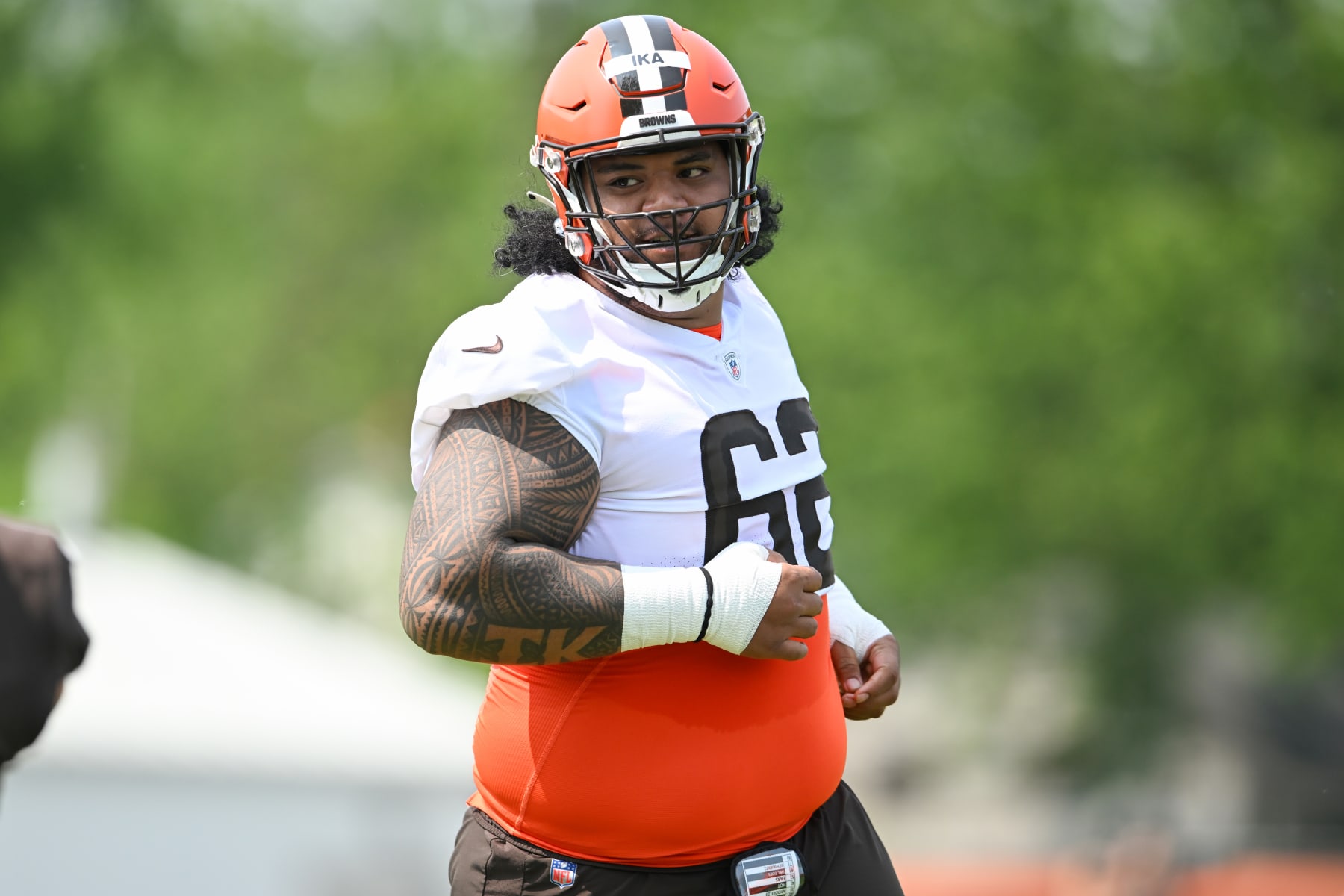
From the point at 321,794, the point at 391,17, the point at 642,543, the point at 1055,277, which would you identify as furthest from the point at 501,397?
the point at 391,17

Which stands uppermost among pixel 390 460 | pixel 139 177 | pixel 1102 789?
pixel 139 177

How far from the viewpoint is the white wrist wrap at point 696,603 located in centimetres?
236

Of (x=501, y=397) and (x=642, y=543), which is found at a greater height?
(x=501, y=397)

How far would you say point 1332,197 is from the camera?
44.0ft

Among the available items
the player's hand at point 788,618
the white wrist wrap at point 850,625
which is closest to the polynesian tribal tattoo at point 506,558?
the player's hand at point 788,618

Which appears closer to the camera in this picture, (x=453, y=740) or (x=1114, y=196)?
(x=453, y=740)

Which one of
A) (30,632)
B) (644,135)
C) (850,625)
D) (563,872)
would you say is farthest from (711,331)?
(30,632)

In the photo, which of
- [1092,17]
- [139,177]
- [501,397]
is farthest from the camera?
[139,177]

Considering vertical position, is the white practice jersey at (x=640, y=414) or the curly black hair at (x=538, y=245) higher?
the curly black hair at (x=538, y=245)

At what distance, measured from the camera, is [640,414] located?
249 centimetres

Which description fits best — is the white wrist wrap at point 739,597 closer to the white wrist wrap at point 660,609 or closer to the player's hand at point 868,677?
the white wrist wrap at point 660,609

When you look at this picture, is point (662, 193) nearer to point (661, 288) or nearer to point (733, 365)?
point (661, 288)

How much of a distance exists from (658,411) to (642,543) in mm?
226

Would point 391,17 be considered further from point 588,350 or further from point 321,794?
point 588,350
